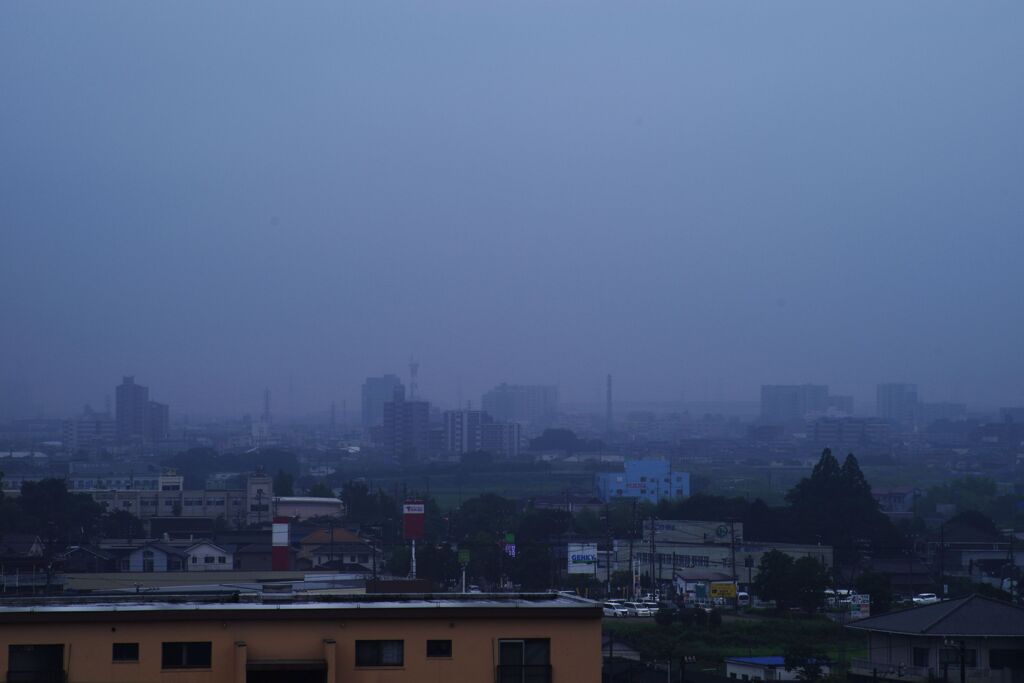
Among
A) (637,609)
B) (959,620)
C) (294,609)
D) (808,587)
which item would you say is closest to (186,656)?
(294,609)

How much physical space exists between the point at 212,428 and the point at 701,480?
169ft

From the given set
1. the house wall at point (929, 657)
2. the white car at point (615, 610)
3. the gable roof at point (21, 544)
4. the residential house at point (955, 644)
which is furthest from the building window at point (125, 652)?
the gable roof at point (21, 544)

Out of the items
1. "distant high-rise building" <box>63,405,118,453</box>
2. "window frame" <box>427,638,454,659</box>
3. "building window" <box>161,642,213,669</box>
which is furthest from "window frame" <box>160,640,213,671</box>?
"distant high-rise building" <box>63,405,118,453</box>

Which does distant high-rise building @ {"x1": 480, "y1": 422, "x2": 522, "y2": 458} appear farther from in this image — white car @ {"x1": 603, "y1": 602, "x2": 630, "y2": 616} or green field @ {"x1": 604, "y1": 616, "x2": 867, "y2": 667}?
green field @ {"x1": 604, "y1": 616, "x2": 867, "y2": 667}

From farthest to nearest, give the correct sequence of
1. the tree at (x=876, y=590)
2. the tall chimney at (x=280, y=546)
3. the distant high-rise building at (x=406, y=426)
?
the distant high-rise building at (x=406, y=426) → the tall chimney at (x=280, y=546) → the tree at (x=876, y=590)

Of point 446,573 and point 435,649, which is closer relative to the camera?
point 435,649

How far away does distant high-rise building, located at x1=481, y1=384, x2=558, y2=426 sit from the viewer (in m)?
94.3

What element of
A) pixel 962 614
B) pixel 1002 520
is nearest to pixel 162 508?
pixel 1002 520

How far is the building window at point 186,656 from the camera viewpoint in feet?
10.9

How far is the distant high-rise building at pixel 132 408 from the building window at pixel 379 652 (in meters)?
61.8

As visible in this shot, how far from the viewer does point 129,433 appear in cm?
6241

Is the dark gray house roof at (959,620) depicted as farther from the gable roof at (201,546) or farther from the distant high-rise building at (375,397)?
the distant high-rise building at (375,397)

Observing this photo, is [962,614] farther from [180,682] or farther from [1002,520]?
[1002,520]

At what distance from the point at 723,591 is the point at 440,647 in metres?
10.4
